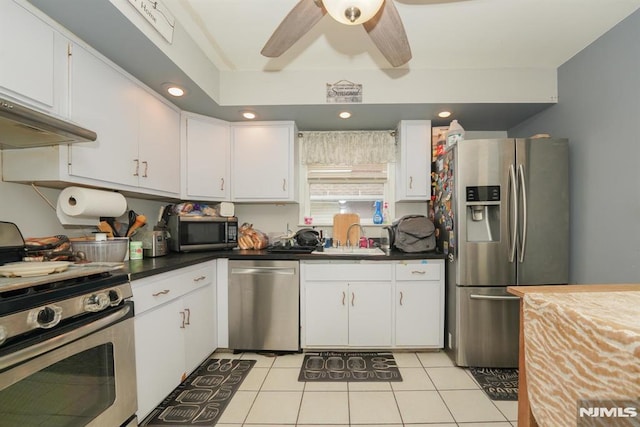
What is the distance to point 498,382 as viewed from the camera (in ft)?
6.55

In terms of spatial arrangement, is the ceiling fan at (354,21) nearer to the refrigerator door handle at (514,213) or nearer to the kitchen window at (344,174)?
the refrigerator door handle at (514,213)

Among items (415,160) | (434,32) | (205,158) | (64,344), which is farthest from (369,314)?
(434,32)

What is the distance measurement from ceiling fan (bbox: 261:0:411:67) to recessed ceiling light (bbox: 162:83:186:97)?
931 millimetres

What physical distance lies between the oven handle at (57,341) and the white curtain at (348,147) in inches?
86.8

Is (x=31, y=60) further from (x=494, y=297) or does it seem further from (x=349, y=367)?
(x=494, y=297)

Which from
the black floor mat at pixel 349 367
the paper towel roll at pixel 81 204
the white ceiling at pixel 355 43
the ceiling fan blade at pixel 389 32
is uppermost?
the white ceiling at pixel 355 43

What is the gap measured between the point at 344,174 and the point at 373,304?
144 centimetres

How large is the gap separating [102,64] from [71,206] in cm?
87

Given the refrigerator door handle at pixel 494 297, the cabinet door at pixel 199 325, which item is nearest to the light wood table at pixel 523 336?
the refrigerator door handle at pixel 494 297

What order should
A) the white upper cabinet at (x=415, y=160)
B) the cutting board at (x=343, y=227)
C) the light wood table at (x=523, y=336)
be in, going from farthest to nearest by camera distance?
the cutting board at (x=343, y=227) < the white upper cabinet at (x=415, y=160) < the light wood table at (x=523, y=336)

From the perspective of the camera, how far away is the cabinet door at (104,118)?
1.50m

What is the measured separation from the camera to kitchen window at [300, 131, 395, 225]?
2971 mm

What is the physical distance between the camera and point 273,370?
214 centimetres

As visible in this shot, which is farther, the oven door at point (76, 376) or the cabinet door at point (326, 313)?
the cabinet door at point (326, 313)
